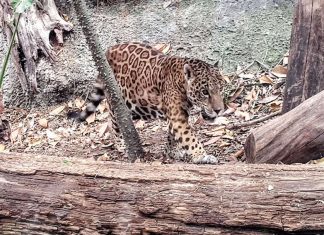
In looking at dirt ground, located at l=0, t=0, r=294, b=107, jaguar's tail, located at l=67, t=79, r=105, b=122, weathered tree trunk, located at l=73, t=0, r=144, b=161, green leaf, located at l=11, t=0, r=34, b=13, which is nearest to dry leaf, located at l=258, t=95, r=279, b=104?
dirt ground, located at l=0, t=0, r=294, b=107

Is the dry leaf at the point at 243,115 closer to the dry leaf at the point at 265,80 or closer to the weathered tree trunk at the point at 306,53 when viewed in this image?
the dry leaf at the point at 265,80

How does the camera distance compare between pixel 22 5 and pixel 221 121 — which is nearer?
pixel 22 5

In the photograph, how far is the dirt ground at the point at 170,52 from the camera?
7.14 meters

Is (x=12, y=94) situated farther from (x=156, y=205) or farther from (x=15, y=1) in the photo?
(x=156, y=205)

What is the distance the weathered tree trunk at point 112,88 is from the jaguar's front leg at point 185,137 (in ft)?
2.56

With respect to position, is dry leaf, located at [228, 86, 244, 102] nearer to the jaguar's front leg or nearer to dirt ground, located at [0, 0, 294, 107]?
dirt ground, located at [0, 0, 294, 107]

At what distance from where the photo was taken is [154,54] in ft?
22.2

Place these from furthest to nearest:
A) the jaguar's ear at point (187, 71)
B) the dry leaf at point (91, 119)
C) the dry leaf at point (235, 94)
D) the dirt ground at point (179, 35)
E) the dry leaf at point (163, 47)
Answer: the dry leaf at point (163, 47), the dirt ground at point (179, 35), the dry leaf at point (91, 119), the dry leaf at point (235, 94), the jaguar's ear at point (187, 71)

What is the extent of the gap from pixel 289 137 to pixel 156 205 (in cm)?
133

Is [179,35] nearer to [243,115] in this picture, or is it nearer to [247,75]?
[247,75]

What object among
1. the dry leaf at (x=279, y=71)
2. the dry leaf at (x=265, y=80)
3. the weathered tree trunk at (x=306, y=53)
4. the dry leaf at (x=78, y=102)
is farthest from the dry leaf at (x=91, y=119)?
the weathered tree trunk at (x=306, y=53)

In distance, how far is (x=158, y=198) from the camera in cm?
329

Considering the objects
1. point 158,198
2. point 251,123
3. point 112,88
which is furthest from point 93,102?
point 158,198

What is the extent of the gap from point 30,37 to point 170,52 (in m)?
1.76
